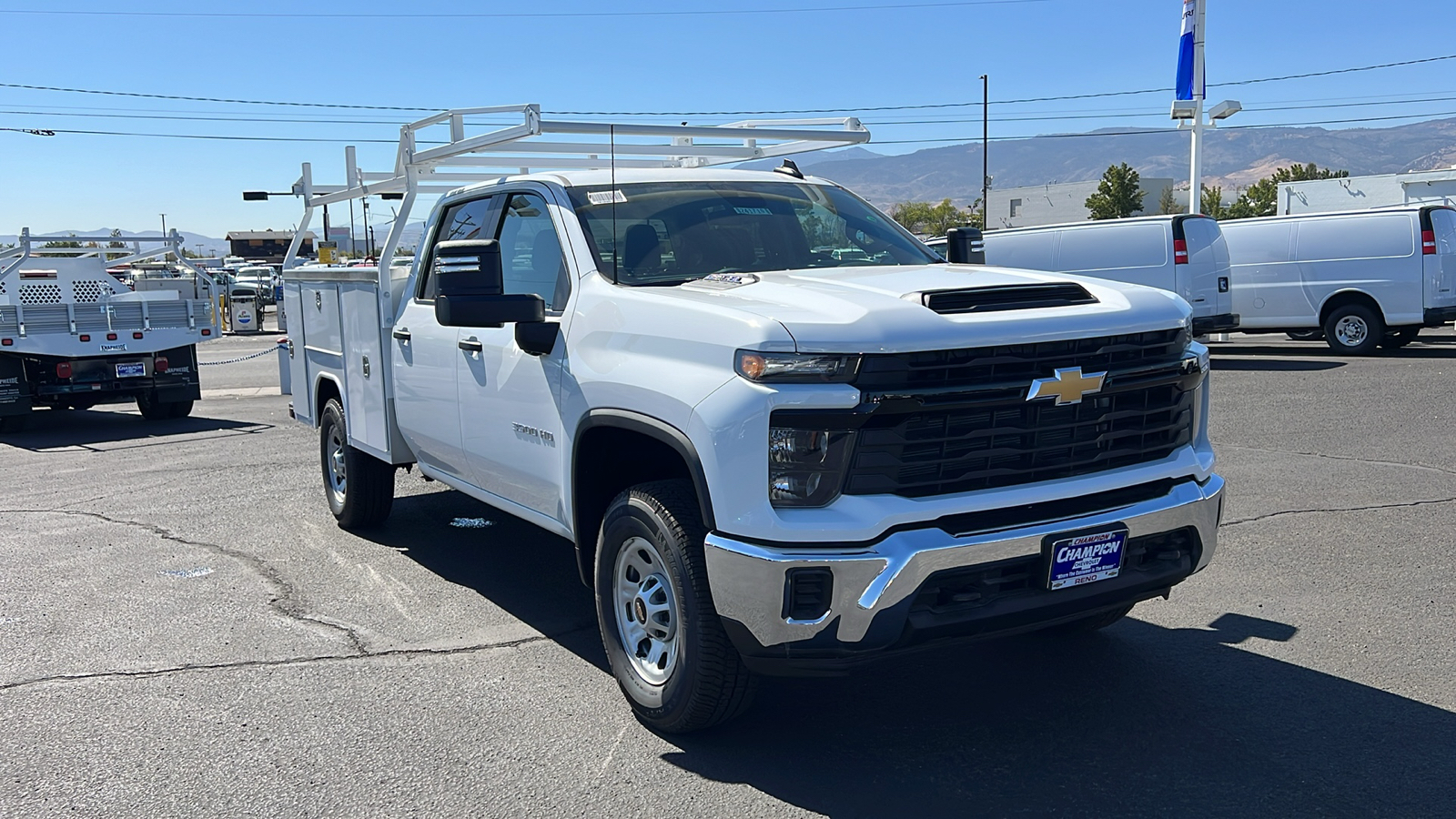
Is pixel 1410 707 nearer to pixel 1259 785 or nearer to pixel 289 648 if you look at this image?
pixel 1259 785

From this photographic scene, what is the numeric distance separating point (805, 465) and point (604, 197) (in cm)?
201

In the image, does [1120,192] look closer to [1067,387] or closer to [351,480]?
[351,480]

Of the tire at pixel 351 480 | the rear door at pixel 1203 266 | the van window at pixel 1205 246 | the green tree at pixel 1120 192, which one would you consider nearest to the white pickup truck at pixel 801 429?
the tire at pixel 351 480

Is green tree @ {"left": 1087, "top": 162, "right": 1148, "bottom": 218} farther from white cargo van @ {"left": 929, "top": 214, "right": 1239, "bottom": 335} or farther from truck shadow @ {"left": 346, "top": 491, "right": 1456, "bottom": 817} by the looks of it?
truck shadow @ {"left": 346, "top": 491, "right": 1456, "bottom": 817}

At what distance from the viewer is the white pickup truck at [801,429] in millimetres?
3512

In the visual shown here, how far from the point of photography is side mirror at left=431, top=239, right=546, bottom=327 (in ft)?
14.7

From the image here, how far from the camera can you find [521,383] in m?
4.93

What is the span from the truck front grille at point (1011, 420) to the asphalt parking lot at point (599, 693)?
980mm

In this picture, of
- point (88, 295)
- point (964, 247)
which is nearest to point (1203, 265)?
point (964, 247)

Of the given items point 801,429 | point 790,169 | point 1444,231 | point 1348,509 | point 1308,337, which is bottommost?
point 1348,509

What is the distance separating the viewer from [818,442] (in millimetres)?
3500

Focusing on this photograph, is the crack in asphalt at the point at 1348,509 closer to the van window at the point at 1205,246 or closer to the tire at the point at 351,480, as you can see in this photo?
the tire at the point at 351,480

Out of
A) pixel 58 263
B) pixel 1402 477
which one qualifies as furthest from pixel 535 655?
pixel 58 263

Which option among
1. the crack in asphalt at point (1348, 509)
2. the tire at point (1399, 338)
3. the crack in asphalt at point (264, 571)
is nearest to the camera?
the crack in asphalt at point (264, 571)
